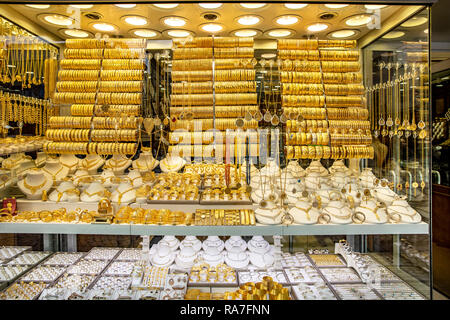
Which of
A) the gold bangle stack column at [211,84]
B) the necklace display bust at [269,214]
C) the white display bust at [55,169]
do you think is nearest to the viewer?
the necklace display bust at [269,214]

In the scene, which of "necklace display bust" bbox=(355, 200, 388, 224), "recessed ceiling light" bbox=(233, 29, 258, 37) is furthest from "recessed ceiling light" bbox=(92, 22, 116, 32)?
"necklace display bust" bbox=(355, 200, 388, 224)

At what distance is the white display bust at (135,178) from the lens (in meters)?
2.28

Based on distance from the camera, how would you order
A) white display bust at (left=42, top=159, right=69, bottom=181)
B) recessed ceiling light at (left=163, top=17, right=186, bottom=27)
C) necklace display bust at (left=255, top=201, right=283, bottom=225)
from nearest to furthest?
necklace display bust at (left=255, top=201, right=283, bottom=225), recessed ceiling light at (left=163, top=17, right=186, bottom=27), white display bust at (left=42, top=159, right=69, bottom=181)

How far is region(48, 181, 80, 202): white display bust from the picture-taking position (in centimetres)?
214

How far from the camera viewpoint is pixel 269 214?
1.95 m

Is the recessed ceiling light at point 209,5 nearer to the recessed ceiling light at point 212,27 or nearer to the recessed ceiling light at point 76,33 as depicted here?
the recessed ceiling light at point 212,27

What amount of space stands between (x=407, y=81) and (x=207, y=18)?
1579 mm

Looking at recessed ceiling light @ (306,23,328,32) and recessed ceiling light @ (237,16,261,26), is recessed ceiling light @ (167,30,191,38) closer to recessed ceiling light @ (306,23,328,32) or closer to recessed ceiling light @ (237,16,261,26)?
recessed ceiling light @ (237,16,261,26)

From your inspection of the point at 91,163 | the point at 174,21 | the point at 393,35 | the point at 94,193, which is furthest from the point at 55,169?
the point at 393,35

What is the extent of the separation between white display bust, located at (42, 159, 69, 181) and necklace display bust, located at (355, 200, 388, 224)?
2.16m

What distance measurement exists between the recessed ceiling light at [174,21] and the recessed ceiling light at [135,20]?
15 centimetres

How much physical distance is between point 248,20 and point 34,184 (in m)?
1.96

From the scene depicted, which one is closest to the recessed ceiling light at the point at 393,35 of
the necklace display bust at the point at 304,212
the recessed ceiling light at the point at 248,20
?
the recessed ceiling light at the point at 248,20

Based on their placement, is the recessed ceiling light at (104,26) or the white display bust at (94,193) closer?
the white display bust at (94,193)
